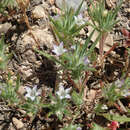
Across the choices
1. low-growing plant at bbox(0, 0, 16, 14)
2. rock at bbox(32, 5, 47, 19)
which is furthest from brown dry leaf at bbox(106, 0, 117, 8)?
low-growing plant at bbox(0, 0, 16, 14)

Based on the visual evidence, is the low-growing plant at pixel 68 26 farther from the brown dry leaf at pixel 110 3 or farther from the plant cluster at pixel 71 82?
the brown dry leaf at pixel 110 3

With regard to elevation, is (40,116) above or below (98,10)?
below

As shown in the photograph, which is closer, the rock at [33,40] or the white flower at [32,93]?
the white flower at [32,93]

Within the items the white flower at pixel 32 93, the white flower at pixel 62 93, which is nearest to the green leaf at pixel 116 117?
the white flower at pixel 62 93

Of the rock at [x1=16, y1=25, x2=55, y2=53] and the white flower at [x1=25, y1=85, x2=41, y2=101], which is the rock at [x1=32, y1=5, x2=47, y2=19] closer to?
the rock at [x1=16, y1=25, x2=55, y2=53]

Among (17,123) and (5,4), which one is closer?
(17,123)

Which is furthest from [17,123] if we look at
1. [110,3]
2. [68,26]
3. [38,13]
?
[110,3]

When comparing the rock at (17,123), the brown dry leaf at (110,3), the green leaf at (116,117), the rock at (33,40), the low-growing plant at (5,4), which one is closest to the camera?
the green leaf at (116,117)

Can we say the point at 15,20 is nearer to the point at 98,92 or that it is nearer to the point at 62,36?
the point at 62,36

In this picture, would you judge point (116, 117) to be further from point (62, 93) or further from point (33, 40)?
point (33, 40)

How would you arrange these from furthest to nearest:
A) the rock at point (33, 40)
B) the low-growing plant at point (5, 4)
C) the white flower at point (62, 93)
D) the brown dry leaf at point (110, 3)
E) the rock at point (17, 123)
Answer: the brown dry leaf at point (110, 3)
the low-growing plant at point (5, 4)
the rock at point (33, 40)
the rock at point (17, 123)
the white flower at point (62, 93)

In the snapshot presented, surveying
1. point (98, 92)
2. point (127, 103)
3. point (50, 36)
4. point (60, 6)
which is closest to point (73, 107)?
point (98, 92)
